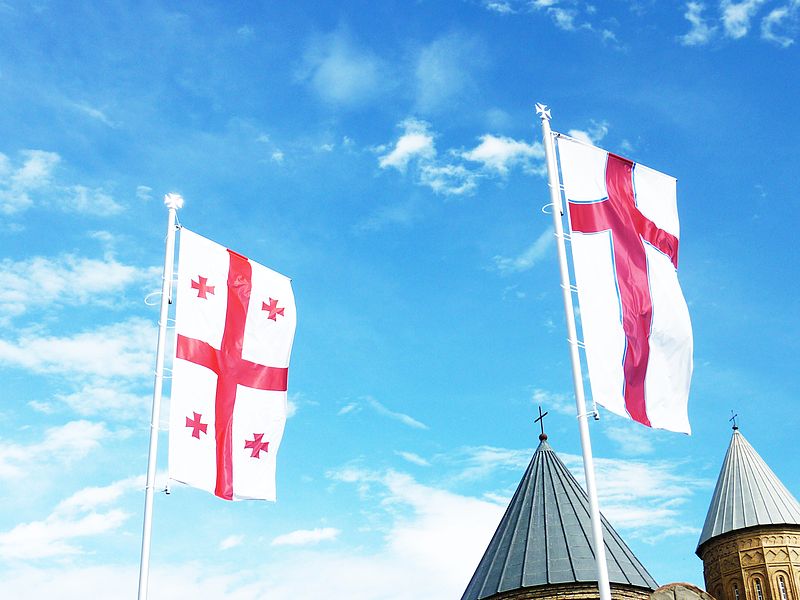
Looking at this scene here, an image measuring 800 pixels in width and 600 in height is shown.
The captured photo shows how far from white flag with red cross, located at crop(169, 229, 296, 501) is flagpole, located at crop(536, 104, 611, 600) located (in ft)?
15.9

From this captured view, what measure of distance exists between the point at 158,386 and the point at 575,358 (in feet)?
21.6

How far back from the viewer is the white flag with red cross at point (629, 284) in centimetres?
1376

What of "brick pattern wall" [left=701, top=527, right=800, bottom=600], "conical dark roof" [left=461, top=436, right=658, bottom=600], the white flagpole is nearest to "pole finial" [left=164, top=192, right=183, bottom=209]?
the white flagpole

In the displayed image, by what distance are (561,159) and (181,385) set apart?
7171 millimetres

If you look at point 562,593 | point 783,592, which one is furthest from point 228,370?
point 783,592

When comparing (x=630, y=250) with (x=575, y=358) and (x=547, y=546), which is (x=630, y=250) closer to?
(x=575, y=358)

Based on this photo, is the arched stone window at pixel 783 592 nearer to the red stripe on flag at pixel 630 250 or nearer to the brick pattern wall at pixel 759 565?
the brick pattern wall at pixel 759 565

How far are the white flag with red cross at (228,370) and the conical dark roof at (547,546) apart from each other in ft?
50.9

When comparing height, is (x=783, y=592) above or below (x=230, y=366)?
above

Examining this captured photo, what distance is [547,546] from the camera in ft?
97.2

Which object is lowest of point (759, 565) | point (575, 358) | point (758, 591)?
point (575, 358)

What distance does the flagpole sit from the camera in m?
12.8

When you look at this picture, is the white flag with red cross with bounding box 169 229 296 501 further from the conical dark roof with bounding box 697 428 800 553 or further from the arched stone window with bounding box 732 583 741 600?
the arched stone window with bounding box 732 583 741 600

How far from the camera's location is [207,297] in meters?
15.0
